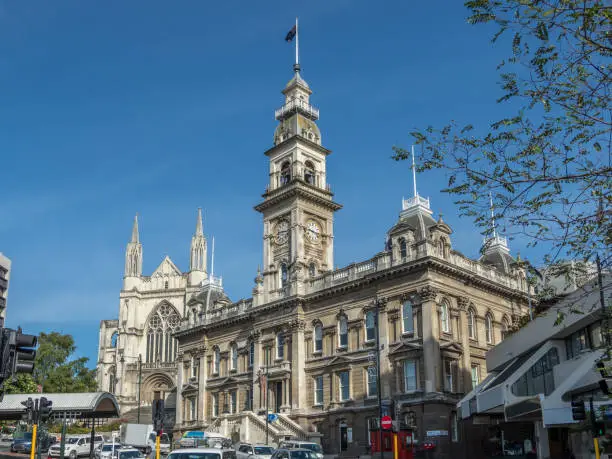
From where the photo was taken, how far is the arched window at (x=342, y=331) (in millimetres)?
51312

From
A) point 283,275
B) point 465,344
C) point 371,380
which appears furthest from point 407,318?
point 283,275

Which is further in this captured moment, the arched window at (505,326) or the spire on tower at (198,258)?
the spire on tower at (198,258)

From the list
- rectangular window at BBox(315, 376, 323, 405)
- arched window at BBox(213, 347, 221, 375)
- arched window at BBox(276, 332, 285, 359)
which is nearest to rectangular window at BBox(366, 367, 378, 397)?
rectangular window at BBox(315, 376, 323, 405)

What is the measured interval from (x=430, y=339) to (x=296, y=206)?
1879 cm

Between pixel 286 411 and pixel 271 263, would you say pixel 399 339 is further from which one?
pixel 271 263

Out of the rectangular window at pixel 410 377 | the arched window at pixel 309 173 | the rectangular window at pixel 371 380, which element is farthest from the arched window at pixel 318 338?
the arched window at pixel 309 173

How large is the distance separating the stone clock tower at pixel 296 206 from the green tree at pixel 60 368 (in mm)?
30135

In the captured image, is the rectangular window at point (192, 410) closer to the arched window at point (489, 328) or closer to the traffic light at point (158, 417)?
the arched window at point (489, 328)

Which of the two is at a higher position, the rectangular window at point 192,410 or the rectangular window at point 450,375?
the rectangular window at point 450,375

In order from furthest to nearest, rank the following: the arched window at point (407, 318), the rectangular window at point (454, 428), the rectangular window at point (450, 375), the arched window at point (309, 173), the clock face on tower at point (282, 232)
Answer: the arched window at point (309, 173)
the clock face on tower at point (282, 232)
the arched window at point (407, 318)
the rectangular window at point (450, 375)
the rectangular window at point (454, 428)

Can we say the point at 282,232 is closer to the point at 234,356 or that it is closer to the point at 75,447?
the point at 234,356

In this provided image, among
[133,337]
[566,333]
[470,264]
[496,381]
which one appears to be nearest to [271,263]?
[470,264]

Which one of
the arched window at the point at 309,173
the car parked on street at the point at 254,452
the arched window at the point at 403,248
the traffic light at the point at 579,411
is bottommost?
the car parked on street at the point at 254,452

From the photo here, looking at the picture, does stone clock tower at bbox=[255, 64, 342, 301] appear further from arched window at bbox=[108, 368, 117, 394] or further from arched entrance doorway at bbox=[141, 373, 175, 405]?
arched window at bbox=[108, 368, 117, 394]
